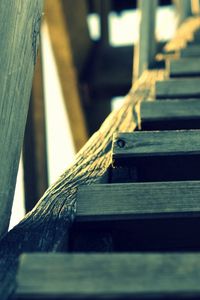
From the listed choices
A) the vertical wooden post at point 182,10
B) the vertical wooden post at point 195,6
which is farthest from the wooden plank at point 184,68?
the vertical wooden post at point 195,6

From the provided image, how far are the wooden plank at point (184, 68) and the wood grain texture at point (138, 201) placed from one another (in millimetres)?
1272

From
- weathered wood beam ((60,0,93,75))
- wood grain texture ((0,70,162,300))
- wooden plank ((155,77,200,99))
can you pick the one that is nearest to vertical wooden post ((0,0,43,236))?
wood grain texture ((0,70,162,300))

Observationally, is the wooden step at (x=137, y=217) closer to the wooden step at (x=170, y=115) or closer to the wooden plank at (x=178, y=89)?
the wooden step at (x=170, y=115)

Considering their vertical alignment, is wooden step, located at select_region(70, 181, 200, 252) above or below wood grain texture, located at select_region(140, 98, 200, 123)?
below

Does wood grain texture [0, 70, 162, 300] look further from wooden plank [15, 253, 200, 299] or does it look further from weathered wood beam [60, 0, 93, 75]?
weathered wood beam [60, 0, 93, 75]

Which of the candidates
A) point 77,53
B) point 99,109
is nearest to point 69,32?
point 77,53

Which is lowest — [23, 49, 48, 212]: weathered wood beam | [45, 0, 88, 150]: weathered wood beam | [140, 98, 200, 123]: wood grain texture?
[23, 49, 48, 212]: weathered wood beam

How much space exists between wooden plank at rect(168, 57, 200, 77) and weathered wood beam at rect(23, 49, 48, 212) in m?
2.08

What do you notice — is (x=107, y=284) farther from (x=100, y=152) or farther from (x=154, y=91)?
(x=154, y=91)

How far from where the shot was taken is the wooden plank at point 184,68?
8.51 feet

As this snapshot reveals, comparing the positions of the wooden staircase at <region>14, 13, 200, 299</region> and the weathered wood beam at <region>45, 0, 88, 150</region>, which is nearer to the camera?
the wooden staircase at <region>14, 13, 200, 299</region>

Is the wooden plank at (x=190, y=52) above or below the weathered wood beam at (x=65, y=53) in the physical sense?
above

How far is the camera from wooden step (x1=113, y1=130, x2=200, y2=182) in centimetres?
157

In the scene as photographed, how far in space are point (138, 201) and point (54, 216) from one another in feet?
0.55
